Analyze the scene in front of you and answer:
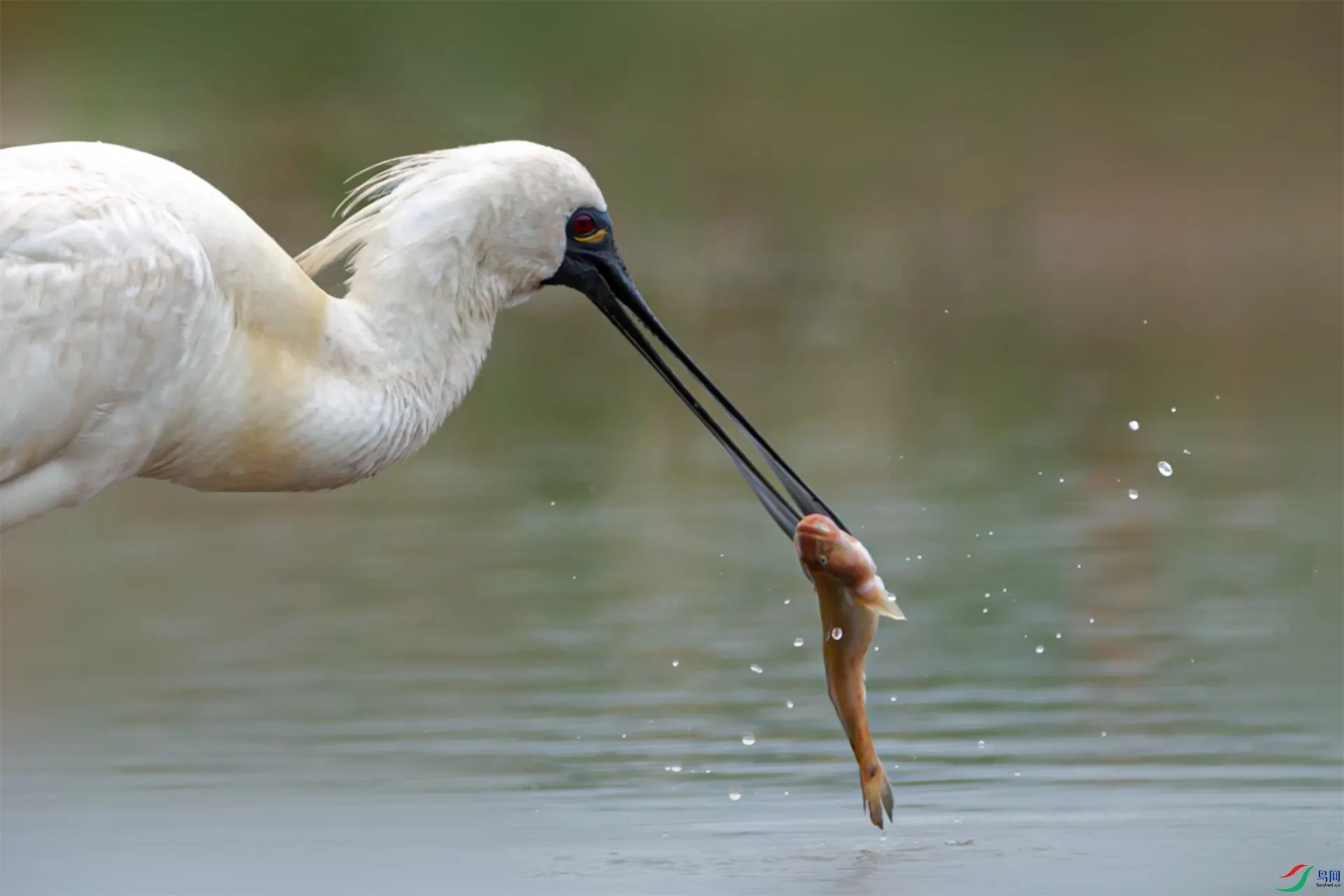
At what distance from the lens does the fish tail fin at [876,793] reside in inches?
261

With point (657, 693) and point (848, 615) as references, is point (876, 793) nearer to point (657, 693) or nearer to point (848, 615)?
point (848, 615)

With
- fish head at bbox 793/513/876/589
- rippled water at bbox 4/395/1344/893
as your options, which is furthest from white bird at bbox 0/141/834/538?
rippled water at bbox 4/395/1344/893

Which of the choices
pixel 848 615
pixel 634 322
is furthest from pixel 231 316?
pixel 848 615

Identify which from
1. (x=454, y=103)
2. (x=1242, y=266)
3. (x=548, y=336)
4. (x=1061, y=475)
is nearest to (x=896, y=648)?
(x=1061, y=475)

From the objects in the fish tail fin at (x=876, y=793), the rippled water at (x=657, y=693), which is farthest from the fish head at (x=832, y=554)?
the rippled water at (x=657, y=693)

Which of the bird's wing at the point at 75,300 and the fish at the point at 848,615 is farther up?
the bird's wing at the point at 75,300

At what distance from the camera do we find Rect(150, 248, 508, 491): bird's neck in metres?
6.40

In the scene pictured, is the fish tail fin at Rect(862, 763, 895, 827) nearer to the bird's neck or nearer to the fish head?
the fish head

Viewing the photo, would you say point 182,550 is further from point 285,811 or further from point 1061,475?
point 285,811

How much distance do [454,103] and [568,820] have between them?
44.7 ft

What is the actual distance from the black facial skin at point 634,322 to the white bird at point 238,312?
0.04 feet

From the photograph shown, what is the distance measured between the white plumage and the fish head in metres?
0.88

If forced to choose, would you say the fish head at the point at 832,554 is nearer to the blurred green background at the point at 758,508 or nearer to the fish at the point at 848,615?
the fish at the point at 848,615

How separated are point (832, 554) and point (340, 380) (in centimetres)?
119
